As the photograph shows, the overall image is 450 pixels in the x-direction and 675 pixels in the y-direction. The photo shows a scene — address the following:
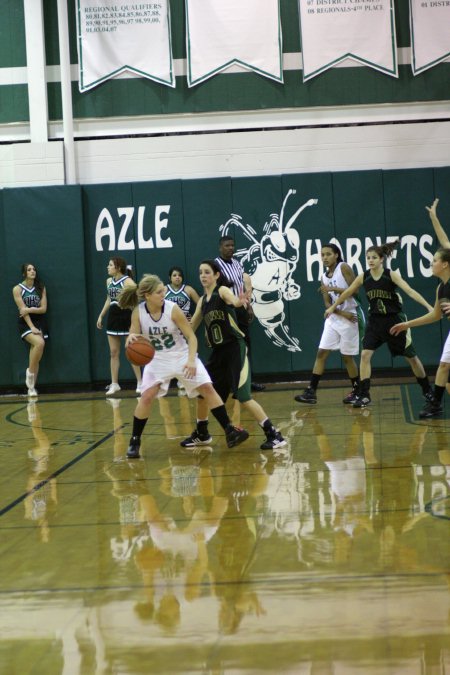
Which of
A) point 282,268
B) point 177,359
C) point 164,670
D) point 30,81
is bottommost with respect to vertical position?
point 164,670

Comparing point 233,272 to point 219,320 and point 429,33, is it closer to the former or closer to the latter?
point 219,320

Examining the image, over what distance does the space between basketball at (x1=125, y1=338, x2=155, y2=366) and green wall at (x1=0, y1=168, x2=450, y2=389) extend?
5.91m

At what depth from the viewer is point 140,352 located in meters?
7.59

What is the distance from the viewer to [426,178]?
1339 centimetres

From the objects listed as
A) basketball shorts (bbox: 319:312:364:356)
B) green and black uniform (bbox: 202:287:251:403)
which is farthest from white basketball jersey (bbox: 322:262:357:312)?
green and black uniform (bbox: 202:287:251:403)

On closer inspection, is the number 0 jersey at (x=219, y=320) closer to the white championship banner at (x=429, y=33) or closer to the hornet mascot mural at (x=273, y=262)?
the hornet mascot mural at (x=273, y=262)

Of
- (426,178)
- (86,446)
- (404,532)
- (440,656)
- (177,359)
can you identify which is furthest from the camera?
(426,178)

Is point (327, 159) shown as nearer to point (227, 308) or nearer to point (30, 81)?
point (30, 81)

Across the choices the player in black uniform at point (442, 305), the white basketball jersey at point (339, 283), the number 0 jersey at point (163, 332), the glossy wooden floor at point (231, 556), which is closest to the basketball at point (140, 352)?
the number 0 jersey at point (163, 332)

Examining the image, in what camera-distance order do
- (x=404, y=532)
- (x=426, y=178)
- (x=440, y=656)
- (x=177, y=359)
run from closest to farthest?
1. (x=440, y=656)
2. (x=404, y=532)
3. (x=177, y=359)
4. (x=426, y=178)

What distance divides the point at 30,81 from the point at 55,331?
145 inches

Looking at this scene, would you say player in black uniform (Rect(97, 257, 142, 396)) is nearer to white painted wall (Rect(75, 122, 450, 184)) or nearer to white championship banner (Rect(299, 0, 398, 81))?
white painted wall (Rect(75, 122, 450, 184))

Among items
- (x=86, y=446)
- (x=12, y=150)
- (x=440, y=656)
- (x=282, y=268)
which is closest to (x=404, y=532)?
(x=440, y=656)

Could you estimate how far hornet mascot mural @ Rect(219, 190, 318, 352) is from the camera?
44.1 feet
